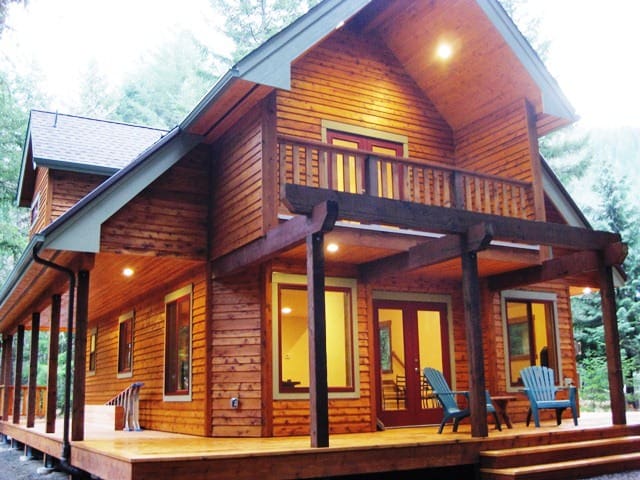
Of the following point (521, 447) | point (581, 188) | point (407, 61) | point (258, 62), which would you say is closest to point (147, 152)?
point (258, 62)

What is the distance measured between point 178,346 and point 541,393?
559 cm

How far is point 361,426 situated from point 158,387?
3.82m

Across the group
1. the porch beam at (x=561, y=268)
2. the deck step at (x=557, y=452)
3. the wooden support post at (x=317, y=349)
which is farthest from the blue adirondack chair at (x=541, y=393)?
the wooden support post at (x=317, y=349)

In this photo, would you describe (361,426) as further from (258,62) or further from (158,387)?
(258,62)

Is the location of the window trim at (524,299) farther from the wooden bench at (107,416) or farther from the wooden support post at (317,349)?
the wooden bench at (107,416)

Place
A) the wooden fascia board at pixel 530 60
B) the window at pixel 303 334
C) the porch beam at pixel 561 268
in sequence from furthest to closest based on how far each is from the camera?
the wooden fascia board at pixel 530 60 → the window at pixel 303 334 → the porch beam at pixel 561 268

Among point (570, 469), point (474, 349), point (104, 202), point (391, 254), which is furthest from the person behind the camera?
point (391, 254)

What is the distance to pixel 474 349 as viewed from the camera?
7914 millimetres

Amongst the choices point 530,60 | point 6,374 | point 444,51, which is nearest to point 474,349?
point 530,60

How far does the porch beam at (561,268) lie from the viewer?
929cm

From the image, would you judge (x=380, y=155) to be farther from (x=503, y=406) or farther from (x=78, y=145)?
(x=78, y=145)

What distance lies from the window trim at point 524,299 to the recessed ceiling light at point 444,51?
13.2 feet

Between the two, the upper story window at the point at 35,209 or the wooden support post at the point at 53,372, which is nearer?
the wooden support post at the point at 53,372

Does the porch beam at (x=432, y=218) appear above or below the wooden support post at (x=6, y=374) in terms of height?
above
